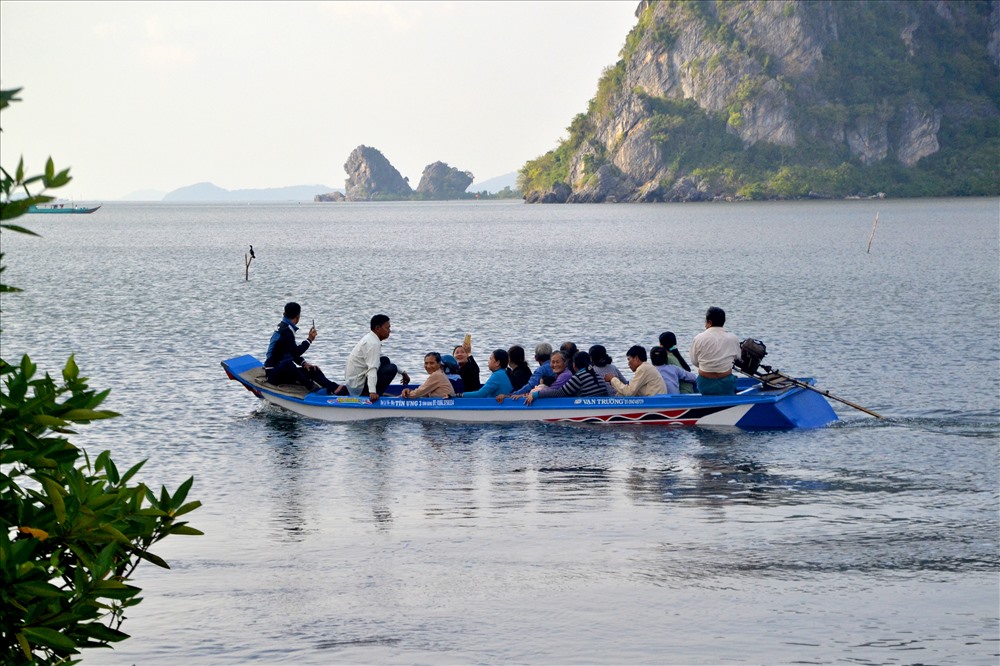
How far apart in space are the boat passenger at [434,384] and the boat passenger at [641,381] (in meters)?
2.65

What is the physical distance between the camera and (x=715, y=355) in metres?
17.6

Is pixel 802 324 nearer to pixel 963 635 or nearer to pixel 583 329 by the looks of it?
pixel 583 329

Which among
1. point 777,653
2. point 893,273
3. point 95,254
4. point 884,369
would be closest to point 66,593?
point 777,653

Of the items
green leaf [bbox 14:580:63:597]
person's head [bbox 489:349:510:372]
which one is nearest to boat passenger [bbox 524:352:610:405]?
person's head [bbox 489:349:510:372]

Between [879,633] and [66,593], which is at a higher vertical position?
[66,593]

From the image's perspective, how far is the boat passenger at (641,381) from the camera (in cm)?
1791

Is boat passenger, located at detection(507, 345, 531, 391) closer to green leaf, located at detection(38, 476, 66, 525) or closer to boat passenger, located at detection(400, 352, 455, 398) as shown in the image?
boat passenger, located at detection(400, 352, 455, 398)

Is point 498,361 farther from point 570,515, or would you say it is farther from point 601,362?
point 570,515

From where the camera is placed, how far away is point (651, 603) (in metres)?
9.95

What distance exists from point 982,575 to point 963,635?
1641 millimetres

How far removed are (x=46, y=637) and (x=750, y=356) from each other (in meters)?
15.0

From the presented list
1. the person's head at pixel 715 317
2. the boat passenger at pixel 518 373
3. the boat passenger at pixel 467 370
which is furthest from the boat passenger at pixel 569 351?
the person's head at pixel 715 317

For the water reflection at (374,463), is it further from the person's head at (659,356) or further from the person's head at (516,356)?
the person's head at (659,356)

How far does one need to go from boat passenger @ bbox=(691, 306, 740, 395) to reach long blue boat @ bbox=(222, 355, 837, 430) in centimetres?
25
